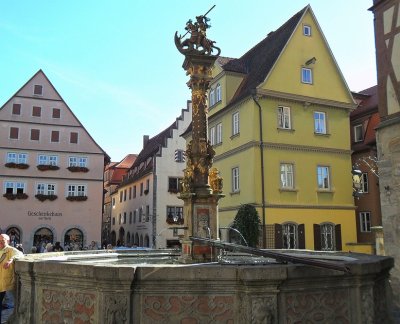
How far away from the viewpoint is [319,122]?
90.4 feet

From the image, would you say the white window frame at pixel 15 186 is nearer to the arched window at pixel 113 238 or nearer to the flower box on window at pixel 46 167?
the flower box on window at pixel 46 167

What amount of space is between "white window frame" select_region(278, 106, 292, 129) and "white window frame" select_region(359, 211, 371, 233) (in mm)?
7733

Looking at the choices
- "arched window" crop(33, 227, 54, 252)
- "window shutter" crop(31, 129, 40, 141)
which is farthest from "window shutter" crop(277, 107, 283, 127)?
"arched window" crop(33, 227, 54, 252)

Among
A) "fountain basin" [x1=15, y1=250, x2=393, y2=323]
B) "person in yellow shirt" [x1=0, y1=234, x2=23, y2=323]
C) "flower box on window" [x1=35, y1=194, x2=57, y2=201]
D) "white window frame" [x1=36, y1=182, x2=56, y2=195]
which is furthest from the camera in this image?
"white window frame" [x1=36, y1=182, x2=56, y2=195]

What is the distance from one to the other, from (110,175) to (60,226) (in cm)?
2945

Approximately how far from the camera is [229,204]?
2733 centimetres

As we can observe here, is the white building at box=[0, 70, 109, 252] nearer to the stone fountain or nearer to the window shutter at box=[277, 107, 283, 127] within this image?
the window shutter at box=[277, 107, 283, 127]

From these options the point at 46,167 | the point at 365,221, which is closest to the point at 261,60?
the point at 365,221

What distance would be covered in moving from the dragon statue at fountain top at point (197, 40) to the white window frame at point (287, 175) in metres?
17.6

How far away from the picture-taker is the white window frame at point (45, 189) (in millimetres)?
37469

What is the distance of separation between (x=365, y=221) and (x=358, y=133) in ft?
20.1

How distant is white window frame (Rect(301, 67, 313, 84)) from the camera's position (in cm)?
2725

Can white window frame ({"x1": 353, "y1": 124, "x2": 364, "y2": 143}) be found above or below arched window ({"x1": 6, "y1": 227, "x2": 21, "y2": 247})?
above

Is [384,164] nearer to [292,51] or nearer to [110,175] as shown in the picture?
[292,51]
